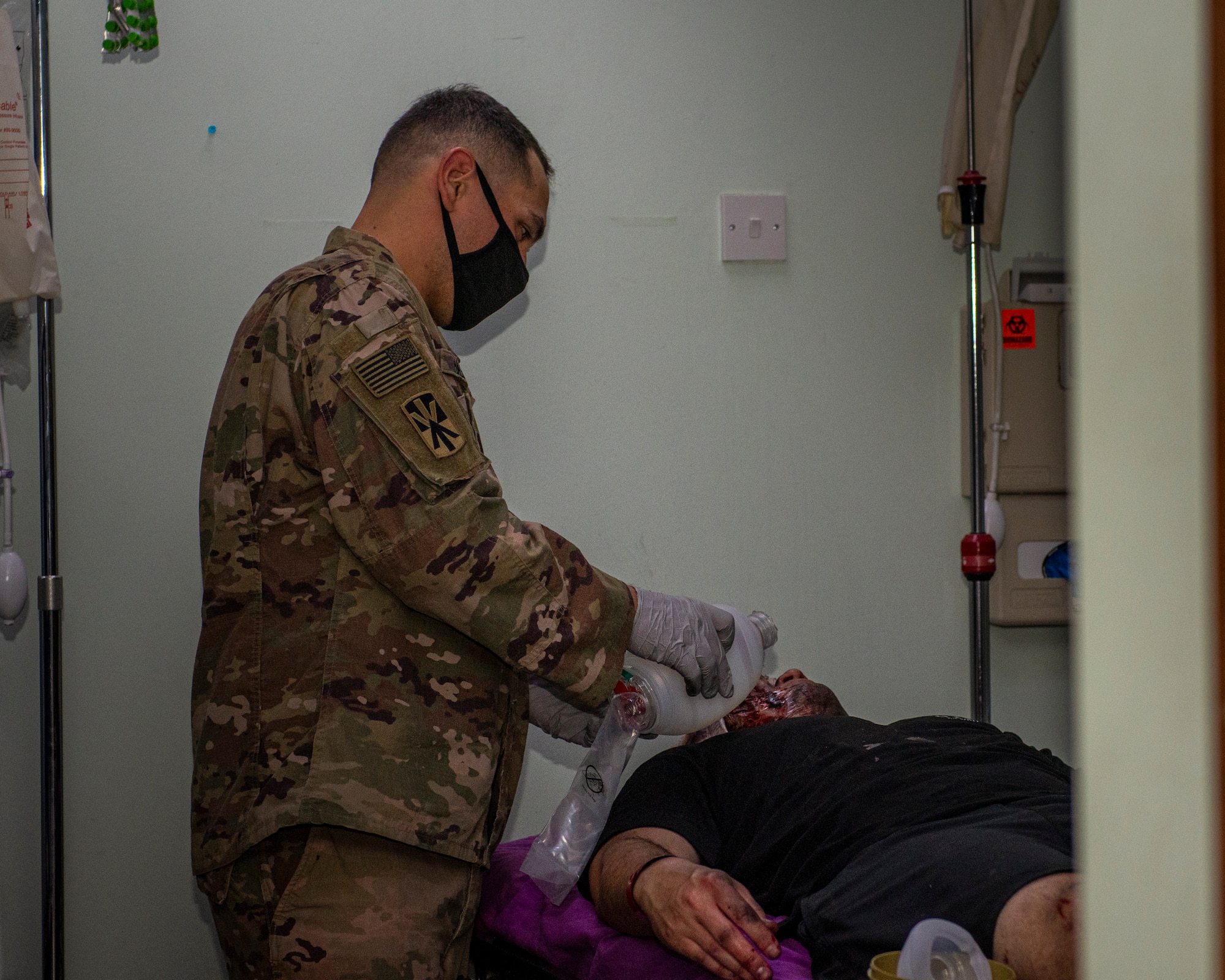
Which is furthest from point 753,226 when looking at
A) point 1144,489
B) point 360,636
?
point 1144,489

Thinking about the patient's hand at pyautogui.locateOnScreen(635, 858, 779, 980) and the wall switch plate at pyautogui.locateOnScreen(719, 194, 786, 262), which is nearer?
the patient's hand at pyautogui.locateOnScreen(635, 858, 779, 980)

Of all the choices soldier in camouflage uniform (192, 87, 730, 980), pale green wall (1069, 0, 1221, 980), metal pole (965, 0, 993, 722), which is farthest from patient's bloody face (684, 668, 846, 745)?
pale green wall (1069, 0, 1221, 980)

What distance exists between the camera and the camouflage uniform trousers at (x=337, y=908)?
1221 mm

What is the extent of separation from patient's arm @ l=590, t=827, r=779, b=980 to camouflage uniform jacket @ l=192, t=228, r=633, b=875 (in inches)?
8.1

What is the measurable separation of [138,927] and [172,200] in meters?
1.27

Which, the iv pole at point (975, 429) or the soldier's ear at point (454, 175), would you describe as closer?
the soldier's ear at point (454, 175)

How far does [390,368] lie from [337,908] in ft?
1.92

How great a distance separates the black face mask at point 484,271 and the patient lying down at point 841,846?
2.36 ft

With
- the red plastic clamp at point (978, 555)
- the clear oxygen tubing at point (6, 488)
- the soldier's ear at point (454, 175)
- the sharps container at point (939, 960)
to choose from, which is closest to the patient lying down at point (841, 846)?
the sharps container at point (939, 960)

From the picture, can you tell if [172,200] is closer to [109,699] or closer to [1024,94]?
[109,699]

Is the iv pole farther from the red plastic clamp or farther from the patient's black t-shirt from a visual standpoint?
the patient's black t-shirt

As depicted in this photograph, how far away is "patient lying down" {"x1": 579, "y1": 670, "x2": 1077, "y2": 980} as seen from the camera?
116 centimetres

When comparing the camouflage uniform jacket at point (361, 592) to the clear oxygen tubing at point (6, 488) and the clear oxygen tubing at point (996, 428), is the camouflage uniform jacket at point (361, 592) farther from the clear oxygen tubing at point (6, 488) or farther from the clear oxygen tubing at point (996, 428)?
the clear oxygen tubing at point (996, 428)

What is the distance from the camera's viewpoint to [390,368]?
123 cm
